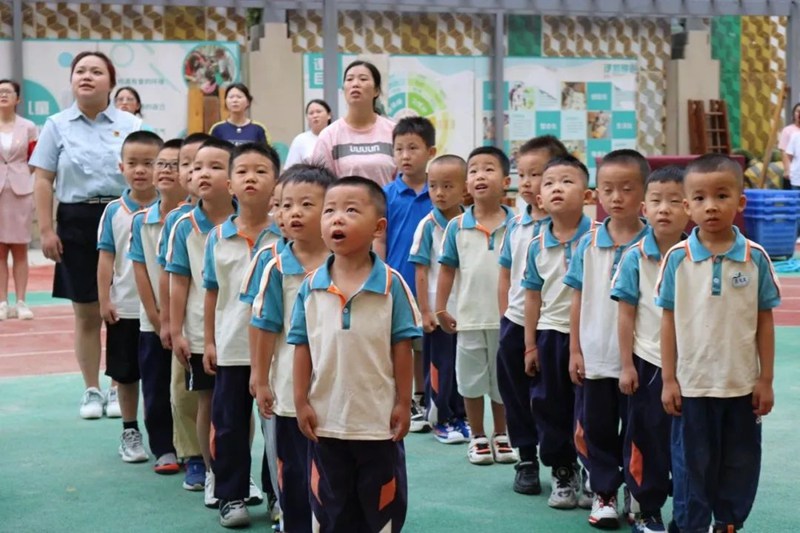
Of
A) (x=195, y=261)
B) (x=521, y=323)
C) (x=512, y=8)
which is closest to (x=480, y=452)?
(x=521, y=323)

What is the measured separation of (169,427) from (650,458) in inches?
93.0

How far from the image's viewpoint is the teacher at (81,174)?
6738 mm

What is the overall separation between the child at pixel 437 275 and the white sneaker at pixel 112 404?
184cm

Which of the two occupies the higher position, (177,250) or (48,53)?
(48,53)

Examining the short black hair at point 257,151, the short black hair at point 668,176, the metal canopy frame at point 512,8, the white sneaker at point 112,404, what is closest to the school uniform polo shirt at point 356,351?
the short black hair at point 257,151

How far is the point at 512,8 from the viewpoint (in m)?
15.6

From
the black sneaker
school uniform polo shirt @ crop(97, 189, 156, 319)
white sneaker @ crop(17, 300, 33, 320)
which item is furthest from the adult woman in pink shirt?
white sneaker @ crop(17, 300, 33, 320)

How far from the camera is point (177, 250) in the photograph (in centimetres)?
532

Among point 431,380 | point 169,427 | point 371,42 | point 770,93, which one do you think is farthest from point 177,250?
point 770,93

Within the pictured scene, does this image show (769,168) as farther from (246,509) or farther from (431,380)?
(246,509)

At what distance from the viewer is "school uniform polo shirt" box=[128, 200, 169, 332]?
5832 mm

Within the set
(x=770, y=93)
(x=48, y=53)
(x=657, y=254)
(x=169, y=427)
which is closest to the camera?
(x=657, y=254)

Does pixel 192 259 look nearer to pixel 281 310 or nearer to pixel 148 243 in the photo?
pixel 148 243

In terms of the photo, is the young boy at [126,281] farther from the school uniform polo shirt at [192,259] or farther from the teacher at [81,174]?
the school uniform polo shirt at [192,259]
